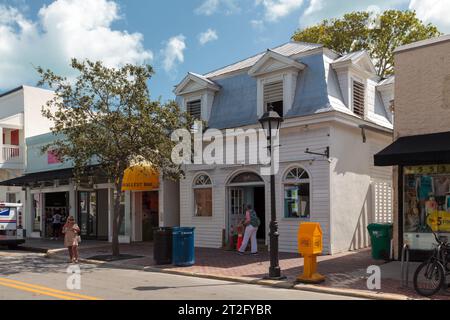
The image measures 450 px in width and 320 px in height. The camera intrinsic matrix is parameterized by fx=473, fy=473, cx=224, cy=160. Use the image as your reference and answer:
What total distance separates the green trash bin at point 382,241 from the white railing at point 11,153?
2198 cm

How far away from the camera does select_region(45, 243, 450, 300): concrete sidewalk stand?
9.66m

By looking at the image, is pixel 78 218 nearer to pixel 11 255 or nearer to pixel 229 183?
pixel 11 255

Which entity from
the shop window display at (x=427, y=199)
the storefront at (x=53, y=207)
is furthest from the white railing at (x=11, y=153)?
the shop window display at (x=427, y=199)

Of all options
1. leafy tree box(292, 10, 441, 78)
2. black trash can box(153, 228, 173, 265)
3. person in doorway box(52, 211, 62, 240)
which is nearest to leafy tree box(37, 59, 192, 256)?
black trash can box(153, 228, 173, 265)

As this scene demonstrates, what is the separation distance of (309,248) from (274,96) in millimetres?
7852

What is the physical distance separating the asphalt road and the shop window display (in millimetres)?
4590

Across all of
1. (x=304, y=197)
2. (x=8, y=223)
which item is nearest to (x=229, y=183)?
(x=304, y=197)

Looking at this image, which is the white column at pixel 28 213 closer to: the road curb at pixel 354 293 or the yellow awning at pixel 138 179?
the yellow awning at pixel 138 179

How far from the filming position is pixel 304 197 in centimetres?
1584

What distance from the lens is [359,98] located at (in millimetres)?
17297

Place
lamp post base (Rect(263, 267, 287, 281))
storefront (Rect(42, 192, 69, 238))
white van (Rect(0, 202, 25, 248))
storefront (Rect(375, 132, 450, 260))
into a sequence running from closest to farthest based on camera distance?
lamp post base (Rect(263, 267, 287, 281)) → storefront (Rect(375, 132, 450, 260)) → white van (Rect(0, 202, 25, 248)) → storefront (Rect(42, 192, 69, 238))

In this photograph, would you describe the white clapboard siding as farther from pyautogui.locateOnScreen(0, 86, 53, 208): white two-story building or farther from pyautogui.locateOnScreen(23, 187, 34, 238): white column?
pyautogui.locateOnScreen(0, 86, 53, 208): white two-story building

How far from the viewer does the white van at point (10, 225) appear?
786 inches

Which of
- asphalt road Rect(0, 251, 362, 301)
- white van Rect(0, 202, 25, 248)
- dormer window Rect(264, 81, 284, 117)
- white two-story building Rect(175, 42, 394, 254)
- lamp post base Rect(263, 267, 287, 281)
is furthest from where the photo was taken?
white van Rect(0, 202, 25, 248)
